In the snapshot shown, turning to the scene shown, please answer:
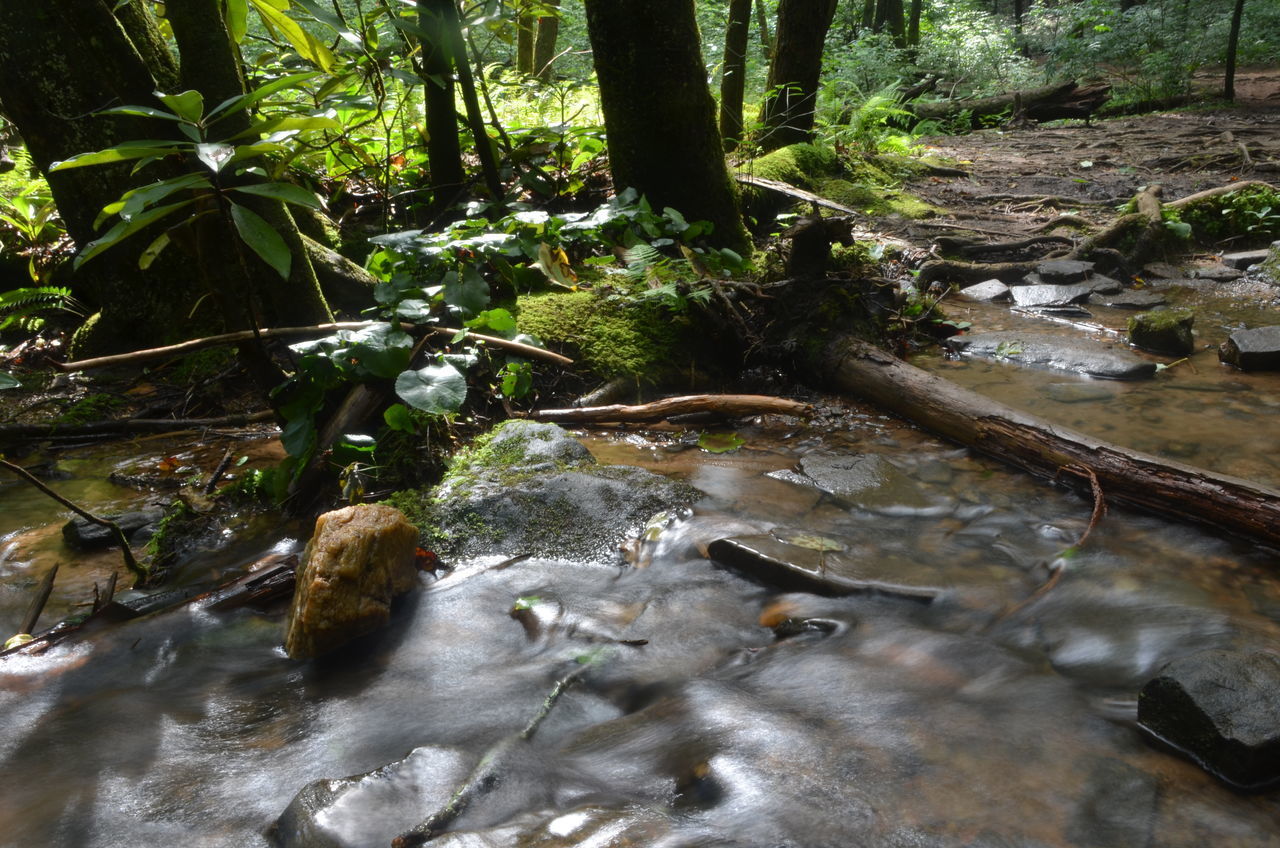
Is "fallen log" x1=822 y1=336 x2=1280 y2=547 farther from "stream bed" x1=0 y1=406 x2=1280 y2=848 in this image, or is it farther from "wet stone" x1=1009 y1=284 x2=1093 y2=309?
"wet stone" x1=1009 y1=284 x2=1093 y2=309

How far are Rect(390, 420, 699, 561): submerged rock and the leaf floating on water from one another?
540mm

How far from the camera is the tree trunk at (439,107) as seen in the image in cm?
492

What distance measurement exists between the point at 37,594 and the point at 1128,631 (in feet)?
12.3

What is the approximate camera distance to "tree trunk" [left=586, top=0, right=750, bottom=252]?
5.00m

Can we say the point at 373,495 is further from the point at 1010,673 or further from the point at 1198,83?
the point at 1198,83

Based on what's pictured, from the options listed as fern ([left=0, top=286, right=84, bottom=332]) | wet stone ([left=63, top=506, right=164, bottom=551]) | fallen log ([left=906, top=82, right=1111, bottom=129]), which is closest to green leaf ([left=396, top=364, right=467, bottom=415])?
wet stone ([left=63, top=506, right=164, bottom=551])

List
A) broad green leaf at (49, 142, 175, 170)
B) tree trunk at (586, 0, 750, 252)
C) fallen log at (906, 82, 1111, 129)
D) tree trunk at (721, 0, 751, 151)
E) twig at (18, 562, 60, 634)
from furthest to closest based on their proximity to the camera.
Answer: fallen log at (906, 82, 1111, 129), tree trunk at (721, 0, 751, 151), tree trunk at (586, 0, 750, 252), twig at (18, 562, 60, 634), broad green leaf at (49, 142, 175, 170)

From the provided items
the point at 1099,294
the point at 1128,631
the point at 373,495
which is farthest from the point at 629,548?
the point at 1099,294

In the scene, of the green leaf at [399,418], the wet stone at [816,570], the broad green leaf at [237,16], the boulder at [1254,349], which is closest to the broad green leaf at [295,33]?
the broad green leaf at [237,16]

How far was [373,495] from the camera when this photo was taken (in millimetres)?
3338

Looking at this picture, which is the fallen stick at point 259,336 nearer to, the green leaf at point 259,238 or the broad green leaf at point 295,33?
the green leaf at point 259,238

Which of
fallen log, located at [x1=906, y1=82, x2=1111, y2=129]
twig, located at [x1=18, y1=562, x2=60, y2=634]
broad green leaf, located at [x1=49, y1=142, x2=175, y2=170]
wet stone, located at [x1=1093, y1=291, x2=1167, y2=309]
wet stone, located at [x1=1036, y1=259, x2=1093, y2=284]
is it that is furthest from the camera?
fallen log, located at [x1=906, y1=82, x2=1111, y2=129]

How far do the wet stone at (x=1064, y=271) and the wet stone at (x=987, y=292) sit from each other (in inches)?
12.4

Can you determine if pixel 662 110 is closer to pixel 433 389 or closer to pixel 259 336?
pixel 433 389
